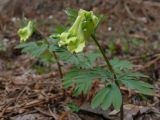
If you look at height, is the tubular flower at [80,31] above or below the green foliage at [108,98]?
above

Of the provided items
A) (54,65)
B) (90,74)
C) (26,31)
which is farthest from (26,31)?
(54,65)

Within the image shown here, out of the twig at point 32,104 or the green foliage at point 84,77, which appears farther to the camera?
the twig at point 32,104

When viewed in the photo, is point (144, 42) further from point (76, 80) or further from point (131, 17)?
point (76, 80)

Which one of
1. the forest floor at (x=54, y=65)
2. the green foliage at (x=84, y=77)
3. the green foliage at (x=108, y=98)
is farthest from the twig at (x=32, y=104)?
the green foliage at (x=108, y=98)

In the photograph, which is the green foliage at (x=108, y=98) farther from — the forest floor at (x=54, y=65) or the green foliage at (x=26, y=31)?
the green foliage at (x=26, y=31)

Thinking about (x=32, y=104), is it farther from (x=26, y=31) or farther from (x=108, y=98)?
(x=108, y=98)

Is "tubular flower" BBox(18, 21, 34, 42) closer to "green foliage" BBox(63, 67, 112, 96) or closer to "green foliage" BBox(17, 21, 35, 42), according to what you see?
"green foliage" BBox(17, 21, 35, 42)

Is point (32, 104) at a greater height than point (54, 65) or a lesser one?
lesser
